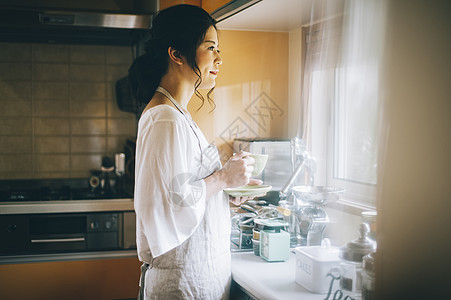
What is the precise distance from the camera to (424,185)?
0.80m

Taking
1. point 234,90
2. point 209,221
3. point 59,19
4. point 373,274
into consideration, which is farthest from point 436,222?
point 59,19

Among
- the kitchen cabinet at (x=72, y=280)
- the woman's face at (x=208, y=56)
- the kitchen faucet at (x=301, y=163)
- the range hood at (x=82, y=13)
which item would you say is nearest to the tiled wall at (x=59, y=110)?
the range hood at (x=82, y=13)

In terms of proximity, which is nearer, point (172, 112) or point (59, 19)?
point (172, 112)

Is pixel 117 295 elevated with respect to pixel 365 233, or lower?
lower

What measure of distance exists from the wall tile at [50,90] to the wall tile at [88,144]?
29cm

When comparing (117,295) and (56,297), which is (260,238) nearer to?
(117,295)

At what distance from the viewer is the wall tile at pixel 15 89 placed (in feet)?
8.85

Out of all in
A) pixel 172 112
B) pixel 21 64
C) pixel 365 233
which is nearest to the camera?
pixel 365 233

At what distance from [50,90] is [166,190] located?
198 centimetres

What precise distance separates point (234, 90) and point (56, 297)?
54.4 inches

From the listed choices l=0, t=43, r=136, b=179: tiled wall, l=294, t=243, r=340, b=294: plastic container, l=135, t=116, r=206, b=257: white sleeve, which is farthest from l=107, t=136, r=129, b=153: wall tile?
l=294, t=243, r=340, b=294: plastic container

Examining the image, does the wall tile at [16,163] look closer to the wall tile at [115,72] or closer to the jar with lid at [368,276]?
the wall tile at [115,72]

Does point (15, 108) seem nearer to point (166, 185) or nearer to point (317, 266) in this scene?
point (166, 185)

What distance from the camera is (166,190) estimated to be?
3.61 feet
